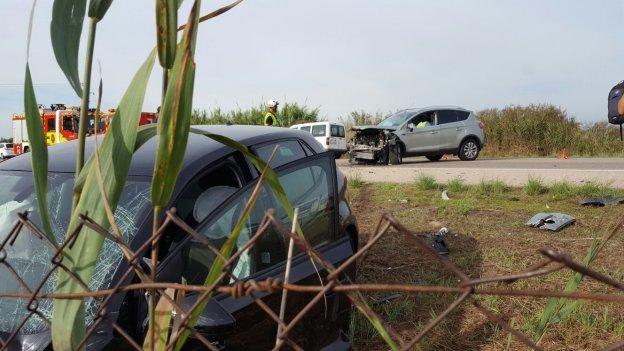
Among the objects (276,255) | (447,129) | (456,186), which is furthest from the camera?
(447,129)

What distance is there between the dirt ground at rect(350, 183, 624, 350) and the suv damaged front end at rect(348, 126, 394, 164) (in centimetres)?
667

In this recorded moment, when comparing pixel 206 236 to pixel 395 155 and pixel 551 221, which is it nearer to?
pixel 551 221

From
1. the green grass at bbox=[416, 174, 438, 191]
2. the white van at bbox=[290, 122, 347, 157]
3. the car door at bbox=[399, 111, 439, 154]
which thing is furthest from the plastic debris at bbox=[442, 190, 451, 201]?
the white van at bbox=[290, 122, 347, 157]

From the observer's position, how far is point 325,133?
17984 millimetres

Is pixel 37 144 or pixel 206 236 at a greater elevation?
pixel 37 144

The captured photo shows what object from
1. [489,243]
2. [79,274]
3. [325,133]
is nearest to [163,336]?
[79,274]

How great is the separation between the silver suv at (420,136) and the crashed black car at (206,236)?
11.8 meters

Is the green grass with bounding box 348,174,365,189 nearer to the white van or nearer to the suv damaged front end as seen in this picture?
the suv damaged front end

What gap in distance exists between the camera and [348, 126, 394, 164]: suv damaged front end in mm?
14758

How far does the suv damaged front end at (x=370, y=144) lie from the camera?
14.8 metres

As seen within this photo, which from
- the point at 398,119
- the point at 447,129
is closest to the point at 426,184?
the point at 447,129

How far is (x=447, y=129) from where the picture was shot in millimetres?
15430

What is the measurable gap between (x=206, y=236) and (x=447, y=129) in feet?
45.8

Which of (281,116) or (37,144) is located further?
(281,116)
